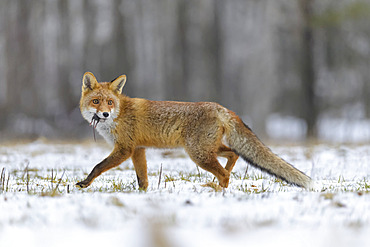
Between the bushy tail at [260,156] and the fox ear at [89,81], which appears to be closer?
the bushy tail at [260,156]

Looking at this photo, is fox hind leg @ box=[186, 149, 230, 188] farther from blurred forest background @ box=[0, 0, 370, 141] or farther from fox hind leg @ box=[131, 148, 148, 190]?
blurred forest background @ box=[0, 0, 370, 141]

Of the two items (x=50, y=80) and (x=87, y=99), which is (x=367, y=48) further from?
(x=87, y=99)

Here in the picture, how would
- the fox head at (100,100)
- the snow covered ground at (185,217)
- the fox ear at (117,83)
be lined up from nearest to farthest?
1. the snow covered ground at (185,217)
2. the fox head at (100,100)
3. the fox ear at (117,83)

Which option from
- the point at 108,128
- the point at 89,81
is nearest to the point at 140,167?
the point at 108,128

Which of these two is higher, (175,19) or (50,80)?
(175,19)

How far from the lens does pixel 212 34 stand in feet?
57.2

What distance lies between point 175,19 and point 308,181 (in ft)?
48.2

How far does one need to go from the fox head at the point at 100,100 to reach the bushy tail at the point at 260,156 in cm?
151

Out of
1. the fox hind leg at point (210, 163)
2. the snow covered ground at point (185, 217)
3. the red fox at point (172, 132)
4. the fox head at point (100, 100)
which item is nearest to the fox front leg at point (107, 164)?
the red fox at point (172, 132)

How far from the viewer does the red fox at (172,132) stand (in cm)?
473

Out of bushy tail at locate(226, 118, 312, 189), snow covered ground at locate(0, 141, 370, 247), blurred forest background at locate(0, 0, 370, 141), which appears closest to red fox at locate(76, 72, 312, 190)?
bushy tail at locate(226, 118, 312, 189)

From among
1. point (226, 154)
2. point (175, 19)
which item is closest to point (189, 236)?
point (226, 154)

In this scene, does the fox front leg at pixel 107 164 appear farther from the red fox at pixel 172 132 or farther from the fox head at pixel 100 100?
the fox head at pixel 100 100

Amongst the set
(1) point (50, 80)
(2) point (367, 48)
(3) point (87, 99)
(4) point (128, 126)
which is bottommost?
(4) point (128, 126)
